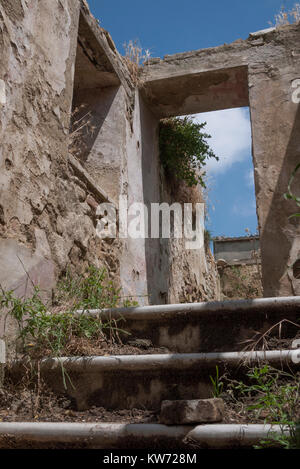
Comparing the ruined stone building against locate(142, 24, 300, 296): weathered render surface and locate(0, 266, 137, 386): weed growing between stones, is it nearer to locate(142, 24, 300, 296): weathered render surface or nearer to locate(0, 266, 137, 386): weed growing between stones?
locate(142, 24, 300, 296): weathered render surface

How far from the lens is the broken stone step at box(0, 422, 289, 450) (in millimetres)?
1419

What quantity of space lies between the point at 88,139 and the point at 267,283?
2.18 metres

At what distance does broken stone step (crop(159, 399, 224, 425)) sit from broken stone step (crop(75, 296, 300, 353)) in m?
0.45

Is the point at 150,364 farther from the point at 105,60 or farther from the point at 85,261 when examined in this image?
the point at 105,60

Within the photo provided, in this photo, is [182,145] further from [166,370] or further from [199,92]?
[166,370]

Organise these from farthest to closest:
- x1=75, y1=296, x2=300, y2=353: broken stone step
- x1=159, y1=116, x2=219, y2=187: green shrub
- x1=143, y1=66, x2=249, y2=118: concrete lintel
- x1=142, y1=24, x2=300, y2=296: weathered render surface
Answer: x1=159, y1=116, x2=219, y2=187: green shrub, x1=143, y1=66, x2=249, y2=118: concrete lintel, x1=142, y1=24, x2=300, y2=296: weathered render surface, x1=75, y1=296, x2=300, y2=353: broken stone step

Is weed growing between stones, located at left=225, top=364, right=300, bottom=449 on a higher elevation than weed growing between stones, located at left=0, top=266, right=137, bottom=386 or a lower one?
lower

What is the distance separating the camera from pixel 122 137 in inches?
176

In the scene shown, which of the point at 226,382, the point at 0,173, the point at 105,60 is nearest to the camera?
the point at 226,382

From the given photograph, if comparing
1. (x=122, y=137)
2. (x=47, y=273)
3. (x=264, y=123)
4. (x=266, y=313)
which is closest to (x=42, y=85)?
(x=47, y=273)

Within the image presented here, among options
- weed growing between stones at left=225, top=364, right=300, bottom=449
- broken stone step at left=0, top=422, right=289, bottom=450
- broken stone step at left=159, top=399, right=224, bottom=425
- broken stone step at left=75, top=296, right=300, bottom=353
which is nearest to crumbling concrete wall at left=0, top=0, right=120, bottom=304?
broken stone step at left=75, top=296, right=300, bottom=353

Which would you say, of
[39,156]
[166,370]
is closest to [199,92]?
[39,156]

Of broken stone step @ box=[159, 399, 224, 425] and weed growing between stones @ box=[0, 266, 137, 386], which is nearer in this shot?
broken stone step @ box=[159, 399, 224, 425]

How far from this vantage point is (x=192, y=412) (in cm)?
149
